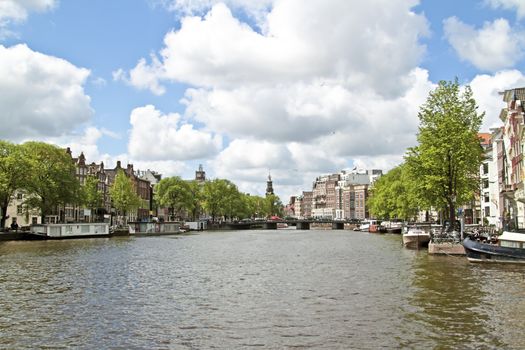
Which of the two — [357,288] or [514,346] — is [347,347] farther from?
[357,288]

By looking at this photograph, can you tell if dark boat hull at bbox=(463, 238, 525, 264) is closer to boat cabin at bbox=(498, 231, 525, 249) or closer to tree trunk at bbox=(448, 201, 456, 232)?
boat cabin at bbox=(498, 231, 525, 249)

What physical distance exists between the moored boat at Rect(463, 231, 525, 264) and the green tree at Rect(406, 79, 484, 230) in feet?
50.1

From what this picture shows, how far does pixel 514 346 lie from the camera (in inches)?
810

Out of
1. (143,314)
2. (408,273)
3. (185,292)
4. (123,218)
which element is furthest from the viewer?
(123,218)

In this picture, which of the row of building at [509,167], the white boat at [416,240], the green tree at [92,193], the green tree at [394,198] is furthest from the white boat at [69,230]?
the row of building at [509,167]

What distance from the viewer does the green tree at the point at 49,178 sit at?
99.5 m

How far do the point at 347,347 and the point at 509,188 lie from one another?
220 ft

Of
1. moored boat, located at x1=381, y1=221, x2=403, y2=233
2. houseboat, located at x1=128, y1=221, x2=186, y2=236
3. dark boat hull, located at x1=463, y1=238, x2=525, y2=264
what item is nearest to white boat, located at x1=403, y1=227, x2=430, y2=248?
dark boat hull, located at x1=463, y1=238, x2=525, y2=264

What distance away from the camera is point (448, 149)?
65188 millimetres

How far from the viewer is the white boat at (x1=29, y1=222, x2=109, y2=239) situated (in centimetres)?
10038

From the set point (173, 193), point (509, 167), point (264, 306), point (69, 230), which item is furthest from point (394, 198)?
point (264, 306)

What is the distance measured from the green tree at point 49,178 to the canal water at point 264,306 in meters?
52.1

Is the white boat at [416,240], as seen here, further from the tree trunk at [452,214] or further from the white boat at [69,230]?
the white boat at [69,230]

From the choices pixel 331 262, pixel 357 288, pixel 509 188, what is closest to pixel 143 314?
pixel 357 288
